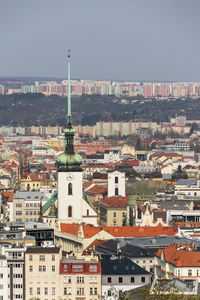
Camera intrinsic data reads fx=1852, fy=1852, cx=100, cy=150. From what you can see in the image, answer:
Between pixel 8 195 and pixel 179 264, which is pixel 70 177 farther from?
pixel 179 264

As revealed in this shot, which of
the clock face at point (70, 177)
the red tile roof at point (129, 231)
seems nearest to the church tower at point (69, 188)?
the clock face at point (70, 177)

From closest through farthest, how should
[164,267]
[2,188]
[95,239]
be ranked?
[164,267], [95,239], [2,188]

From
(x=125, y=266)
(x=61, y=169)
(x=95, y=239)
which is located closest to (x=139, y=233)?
(x=95, y=239)

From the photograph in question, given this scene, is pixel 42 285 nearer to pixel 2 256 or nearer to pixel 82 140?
pixel 2 256

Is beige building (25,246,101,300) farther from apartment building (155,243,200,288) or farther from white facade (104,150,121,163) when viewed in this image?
white facade (104,150,121,163)

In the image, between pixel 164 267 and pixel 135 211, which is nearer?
pixel 164 267

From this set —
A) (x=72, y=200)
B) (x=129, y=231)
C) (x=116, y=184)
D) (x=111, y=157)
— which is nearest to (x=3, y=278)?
(x=129, y=231)

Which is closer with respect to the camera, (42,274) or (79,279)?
(79,279)

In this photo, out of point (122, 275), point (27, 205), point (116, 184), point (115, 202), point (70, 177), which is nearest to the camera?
point (122, 275)

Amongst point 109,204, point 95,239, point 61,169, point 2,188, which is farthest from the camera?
point 2,188
